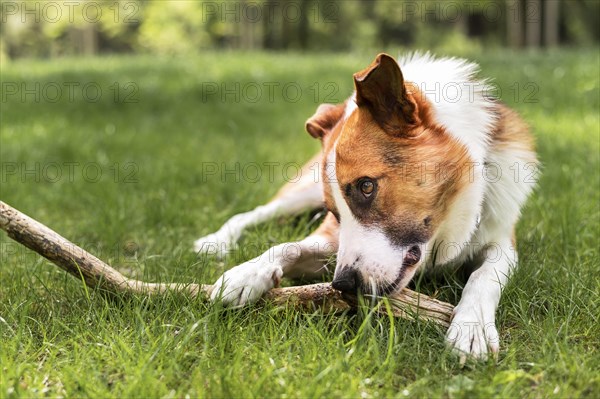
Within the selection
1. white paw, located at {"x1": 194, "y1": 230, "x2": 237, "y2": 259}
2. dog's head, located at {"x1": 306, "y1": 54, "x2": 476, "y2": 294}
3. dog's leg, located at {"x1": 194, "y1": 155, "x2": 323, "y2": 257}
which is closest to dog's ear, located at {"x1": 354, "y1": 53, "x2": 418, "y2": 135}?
dog's head, located at {"x1": 306, "y1": 54, "x2": 476, "y2": 294}

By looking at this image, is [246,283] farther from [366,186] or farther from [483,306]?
[483,306]

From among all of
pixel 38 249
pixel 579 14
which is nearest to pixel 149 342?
pixel 38 249

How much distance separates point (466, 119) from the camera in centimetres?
318

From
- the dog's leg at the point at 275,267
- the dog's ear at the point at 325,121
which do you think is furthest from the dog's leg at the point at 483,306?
the dog's ear at the point at 325,121

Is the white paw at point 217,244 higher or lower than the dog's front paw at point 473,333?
lower

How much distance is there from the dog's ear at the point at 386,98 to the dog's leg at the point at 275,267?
2.50ft

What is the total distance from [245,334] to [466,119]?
1.47 meters

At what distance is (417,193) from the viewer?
2.85m

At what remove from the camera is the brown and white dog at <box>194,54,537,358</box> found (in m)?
2.79

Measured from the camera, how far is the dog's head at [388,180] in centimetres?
277

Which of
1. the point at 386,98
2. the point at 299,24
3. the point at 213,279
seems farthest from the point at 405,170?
the point at 299,24

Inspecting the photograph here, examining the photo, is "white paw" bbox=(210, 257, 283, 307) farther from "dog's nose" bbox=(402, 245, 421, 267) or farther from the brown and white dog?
"dog's nose" bbox=(402, 245, 421, 267)

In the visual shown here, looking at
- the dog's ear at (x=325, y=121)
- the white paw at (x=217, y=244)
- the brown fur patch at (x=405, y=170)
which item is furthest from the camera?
the white paw at (x=217, y=244)

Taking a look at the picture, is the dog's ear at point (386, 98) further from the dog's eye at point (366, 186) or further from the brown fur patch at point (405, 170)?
the dog's eye at point (366, 186)
